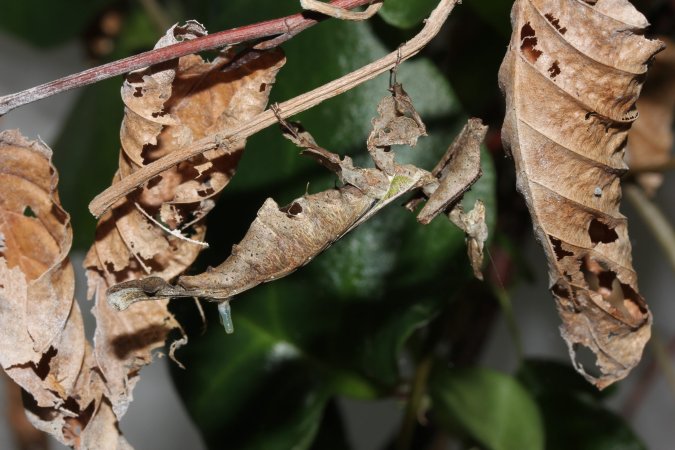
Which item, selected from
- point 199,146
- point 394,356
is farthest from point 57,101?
point 199,146

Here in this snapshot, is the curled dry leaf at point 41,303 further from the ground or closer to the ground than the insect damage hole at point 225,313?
further from the ground

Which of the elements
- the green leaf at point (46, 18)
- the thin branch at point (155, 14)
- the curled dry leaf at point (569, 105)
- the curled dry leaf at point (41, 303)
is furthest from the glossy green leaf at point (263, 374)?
the green leaf at point (46, 18)

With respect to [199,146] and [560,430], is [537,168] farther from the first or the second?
[560,430]

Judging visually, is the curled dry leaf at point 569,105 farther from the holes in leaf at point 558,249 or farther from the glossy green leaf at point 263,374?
the glossy green leaf at point 263,374

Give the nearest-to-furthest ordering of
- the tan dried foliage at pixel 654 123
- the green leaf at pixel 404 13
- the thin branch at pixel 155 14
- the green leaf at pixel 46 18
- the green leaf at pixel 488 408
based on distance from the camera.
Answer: the green leaf at pixel 404 13 → the green leaf at pixel 488 408 → the tan dried foliage at pixel 654 123 → the thin branch at pixel 155 14 → the green leaf at pixel 46 18

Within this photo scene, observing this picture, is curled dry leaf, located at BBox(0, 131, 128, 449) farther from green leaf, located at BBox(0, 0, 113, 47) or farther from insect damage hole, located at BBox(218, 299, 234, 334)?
green leaf, located at BBox(0, 0, 113, 47)
